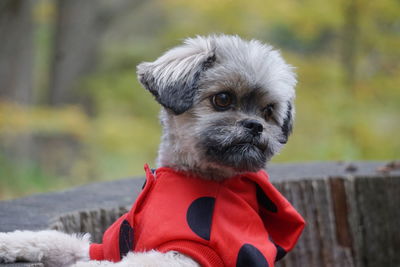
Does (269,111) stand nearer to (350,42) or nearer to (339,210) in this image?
(339,210)

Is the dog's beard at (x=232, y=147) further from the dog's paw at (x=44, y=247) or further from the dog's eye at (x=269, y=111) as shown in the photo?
the dog's paw at (x=44, y=247)

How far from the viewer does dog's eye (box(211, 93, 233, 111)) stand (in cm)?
300

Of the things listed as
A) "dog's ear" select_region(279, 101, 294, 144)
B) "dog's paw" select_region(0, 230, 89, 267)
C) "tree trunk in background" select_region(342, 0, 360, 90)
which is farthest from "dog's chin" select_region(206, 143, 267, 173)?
"tree trunk in background" select_region(342, 0, 360, 90)

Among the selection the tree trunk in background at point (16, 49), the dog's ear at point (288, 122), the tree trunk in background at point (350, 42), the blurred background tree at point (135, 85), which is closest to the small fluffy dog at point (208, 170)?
the dog's ear at point (288, 122)

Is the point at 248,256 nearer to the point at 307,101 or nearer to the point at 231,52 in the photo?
the point at 231,52

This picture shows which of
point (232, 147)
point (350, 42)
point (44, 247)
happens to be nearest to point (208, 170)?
point (232, 147)

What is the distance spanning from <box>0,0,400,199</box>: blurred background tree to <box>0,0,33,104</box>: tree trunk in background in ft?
0.06

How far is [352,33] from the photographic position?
9289 millimetres

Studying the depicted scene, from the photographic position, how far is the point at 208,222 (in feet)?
9.27

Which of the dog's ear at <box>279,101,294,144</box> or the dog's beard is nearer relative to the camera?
the dog's beard

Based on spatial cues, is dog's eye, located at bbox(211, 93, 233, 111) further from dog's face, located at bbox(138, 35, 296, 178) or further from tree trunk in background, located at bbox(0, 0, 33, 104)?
tree trunk in background, located at bbox(0, 0, 33, 104)

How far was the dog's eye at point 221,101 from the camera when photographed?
300 cm

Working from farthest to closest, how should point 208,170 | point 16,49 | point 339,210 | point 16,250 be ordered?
point 16,49 < point 339,210 < point 208,170 < point 16,250

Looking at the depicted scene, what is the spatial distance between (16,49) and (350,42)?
557cm
